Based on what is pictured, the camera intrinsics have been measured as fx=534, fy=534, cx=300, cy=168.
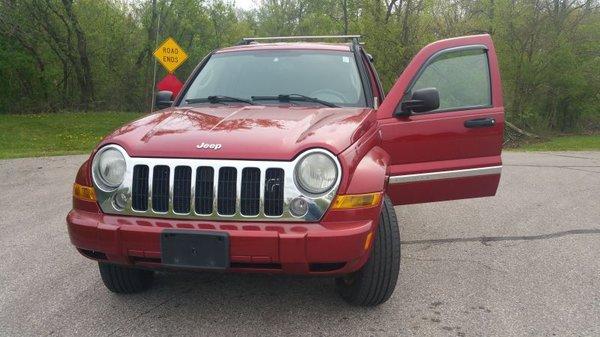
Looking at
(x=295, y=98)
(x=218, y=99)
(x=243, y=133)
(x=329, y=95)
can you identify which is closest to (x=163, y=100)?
→ (x=218, y=99)

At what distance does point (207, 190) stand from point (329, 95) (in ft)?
5.08

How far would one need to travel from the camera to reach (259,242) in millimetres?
2758

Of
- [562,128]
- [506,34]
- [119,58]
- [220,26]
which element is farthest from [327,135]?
[220,26]

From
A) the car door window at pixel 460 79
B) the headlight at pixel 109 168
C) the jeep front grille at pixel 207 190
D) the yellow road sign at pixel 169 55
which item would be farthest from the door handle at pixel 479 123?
the yellow road sign at pixel 169 55

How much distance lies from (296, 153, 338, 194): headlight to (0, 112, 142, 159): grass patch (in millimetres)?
11599

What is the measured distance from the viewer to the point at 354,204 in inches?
112

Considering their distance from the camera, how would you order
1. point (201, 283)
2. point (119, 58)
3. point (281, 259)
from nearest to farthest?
point (281, 259) → point (201, 283) → point (119, 58)

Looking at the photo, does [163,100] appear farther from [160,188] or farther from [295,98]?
[160,188]

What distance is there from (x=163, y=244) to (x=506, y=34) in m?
24.4

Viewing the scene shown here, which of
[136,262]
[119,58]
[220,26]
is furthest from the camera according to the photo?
[220,26]

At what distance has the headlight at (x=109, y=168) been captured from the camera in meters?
3.00

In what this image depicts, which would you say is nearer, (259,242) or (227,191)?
(259,242)

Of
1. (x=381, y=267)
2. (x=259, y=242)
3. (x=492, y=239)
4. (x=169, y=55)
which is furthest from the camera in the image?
(x=169, y=55)

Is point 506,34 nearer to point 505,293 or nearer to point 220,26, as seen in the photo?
point 220,26
